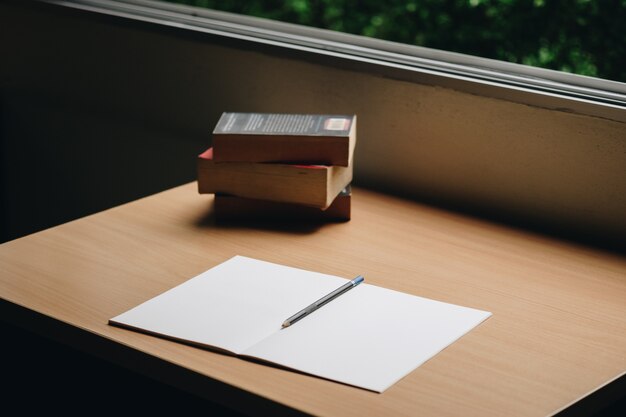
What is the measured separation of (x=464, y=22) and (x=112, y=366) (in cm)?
173

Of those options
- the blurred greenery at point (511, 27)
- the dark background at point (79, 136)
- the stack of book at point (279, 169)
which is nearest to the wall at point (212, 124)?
the dark background at point (79, 136)

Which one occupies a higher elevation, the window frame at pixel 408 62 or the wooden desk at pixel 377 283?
the window frame at pixel 408 62

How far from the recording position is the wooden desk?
1082mm

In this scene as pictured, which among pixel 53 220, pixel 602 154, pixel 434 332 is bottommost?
pixel 53 220

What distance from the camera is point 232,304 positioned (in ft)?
4.30

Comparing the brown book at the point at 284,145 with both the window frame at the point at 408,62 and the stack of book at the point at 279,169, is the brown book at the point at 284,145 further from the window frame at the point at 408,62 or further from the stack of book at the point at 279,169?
the window frame at the point at 408,62

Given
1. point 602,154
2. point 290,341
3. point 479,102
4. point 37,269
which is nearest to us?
point 290,341

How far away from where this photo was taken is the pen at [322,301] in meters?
1.25

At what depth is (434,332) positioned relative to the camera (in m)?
1.24

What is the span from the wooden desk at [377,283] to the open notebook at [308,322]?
0.08 feet

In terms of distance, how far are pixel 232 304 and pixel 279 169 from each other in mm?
378

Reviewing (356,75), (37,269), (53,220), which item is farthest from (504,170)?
(53,220)

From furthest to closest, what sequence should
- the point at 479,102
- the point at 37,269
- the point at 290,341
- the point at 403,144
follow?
the point at 403,144 → the point at 479,102 → the point at 37,269 → the point at 290,341

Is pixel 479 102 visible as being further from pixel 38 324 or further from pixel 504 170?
pixel 38 324
